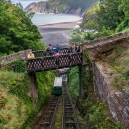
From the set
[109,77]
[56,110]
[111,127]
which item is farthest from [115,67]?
[56,110]

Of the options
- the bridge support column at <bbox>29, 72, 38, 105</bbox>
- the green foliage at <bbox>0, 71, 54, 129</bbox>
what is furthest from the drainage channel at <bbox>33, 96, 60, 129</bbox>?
the bridge support column at <bbox>29, 72, 38, 105</bbox>

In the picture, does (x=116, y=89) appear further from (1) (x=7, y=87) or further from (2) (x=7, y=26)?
(2) (x=7, y=26)

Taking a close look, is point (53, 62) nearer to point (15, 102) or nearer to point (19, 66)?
point (19, 66)

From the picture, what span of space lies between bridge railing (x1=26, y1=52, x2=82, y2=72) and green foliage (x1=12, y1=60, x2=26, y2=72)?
54 centimetres

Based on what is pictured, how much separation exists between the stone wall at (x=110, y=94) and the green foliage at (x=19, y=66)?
6.74 metres

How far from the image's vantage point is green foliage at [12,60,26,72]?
76.3 ft

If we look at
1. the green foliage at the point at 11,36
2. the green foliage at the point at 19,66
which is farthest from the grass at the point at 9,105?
the green foliage at the point at 11,36

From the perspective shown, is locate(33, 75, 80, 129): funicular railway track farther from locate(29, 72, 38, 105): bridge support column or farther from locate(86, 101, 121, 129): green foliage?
locate(29, 72, 38, 105): bridge support column

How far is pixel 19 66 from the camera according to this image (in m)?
23.4

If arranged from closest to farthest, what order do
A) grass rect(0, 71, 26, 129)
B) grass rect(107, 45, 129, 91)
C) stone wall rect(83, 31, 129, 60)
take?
grass rect(107, 45, 129, 91)
grass rect(0, 71, 26, 129)
stone wall rect(83, 31, 129, 60)

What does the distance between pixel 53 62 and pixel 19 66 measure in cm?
326

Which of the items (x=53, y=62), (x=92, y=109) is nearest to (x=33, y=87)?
(x=53, y=62)

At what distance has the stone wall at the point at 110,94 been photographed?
1543 centimetres

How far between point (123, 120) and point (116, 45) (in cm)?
1122
